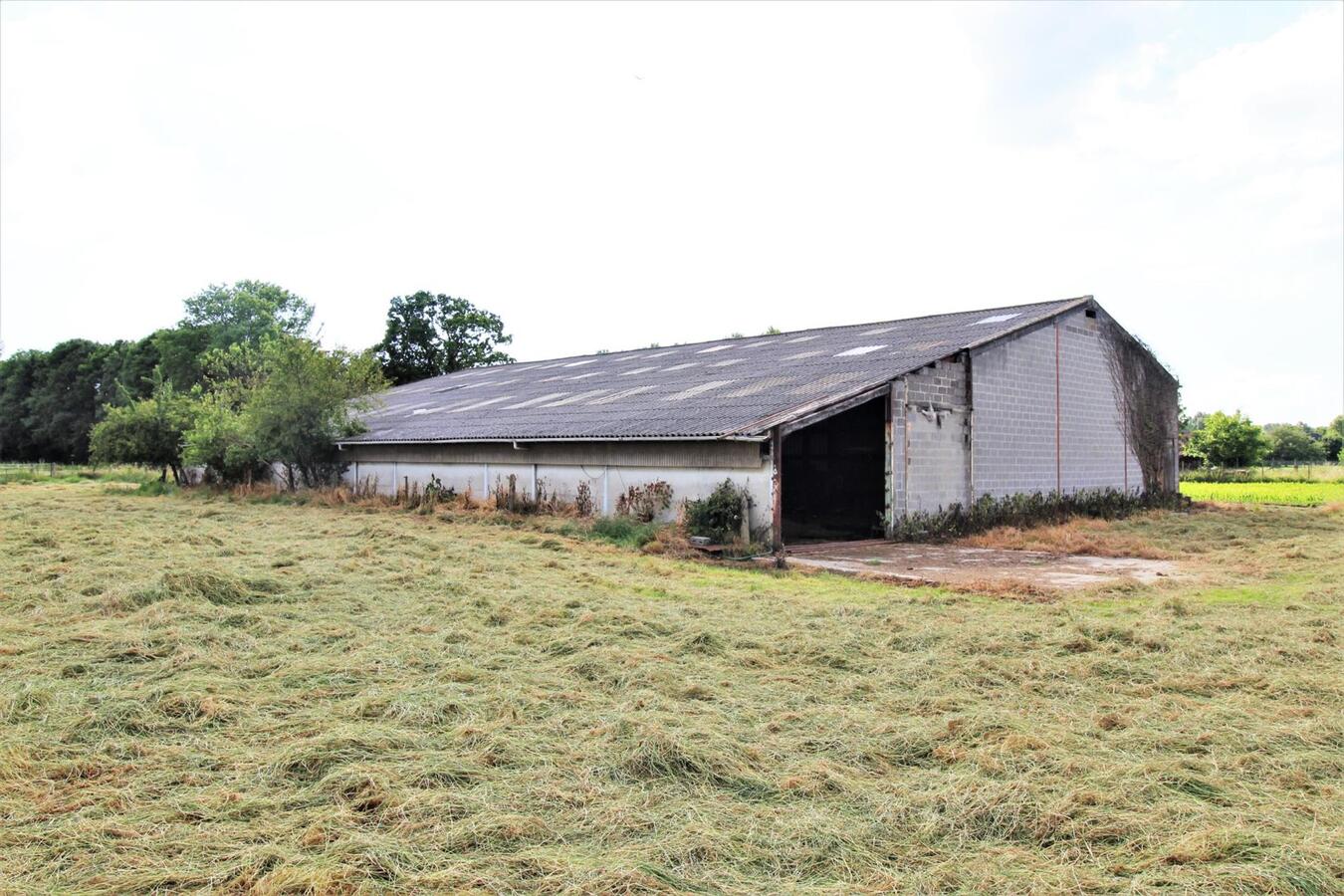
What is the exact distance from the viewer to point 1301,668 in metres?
6.14

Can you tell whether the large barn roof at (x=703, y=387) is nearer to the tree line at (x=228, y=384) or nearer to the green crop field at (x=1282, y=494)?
the tree line at (x=228, y=384)

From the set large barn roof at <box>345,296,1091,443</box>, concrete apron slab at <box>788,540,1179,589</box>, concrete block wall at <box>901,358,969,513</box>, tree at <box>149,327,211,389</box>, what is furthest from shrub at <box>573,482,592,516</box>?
tree at <box>149,327,211,389</box>

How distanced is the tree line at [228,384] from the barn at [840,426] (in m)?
1.62

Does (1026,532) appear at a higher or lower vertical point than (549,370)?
lower

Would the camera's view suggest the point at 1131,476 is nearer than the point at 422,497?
No

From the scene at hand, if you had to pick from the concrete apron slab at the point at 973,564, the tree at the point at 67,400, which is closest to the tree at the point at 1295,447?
the concrete apron slab at the point at 973,564

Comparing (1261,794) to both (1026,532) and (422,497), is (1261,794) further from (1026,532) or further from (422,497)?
(422,497)

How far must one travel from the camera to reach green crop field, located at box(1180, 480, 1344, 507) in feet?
81.6

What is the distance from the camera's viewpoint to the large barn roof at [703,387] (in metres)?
15.4

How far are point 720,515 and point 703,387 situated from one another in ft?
17.5

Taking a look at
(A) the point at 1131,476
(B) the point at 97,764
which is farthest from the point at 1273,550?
(B) the point at 97,764

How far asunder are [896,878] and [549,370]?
1073 inches

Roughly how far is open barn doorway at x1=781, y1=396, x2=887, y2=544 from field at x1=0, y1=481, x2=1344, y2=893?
8507 mm

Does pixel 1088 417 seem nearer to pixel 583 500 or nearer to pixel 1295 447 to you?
pixel 583 500
